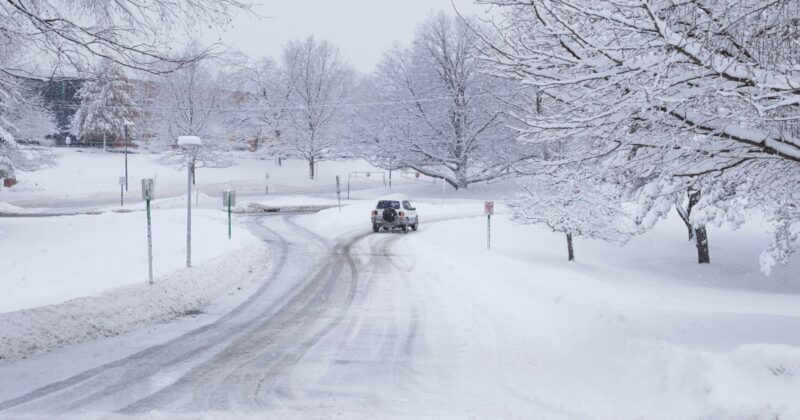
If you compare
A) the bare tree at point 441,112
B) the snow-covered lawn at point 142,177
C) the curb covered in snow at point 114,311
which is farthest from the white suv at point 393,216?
the snow-covered lawn at point 142,177

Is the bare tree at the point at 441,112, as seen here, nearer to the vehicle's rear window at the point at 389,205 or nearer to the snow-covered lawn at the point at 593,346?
the vehicle's rear window at the point at 389,205

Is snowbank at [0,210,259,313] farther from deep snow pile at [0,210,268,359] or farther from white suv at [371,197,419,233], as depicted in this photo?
white suv at [371,197,419,233]

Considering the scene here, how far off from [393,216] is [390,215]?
5.9 inches

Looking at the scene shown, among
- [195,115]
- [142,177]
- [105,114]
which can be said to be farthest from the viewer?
[105,114]

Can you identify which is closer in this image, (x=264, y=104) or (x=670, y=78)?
(x=670, y=78)

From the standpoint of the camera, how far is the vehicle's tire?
31547 millimetres

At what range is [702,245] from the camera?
26.7 m

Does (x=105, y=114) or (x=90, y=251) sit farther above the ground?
(x=105, y=114)

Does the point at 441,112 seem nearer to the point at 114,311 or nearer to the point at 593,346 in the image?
the point at 114,311

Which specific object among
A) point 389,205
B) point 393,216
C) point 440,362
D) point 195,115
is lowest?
point 440,362

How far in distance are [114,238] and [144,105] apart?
4008cm

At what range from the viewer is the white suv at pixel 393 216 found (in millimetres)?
31578

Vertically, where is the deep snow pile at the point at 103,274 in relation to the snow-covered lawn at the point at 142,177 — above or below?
below

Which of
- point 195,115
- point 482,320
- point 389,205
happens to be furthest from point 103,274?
point 195,115
